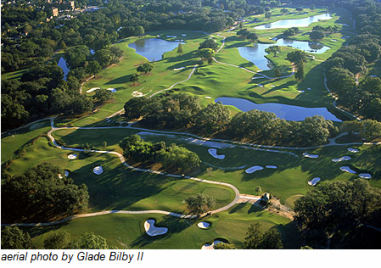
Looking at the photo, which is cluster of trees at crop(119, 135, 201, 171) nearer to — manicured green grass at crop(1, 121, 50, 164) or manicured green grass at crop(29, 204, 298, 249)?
manicured green grass at crop(29, 204, 298, 249)

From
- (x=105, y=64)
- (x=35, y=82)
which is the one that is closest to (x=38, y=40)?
(x=105, y=64)

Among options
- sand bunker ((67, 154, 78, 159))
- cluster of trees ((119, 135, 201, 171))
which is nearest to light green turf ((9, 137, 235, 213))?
sand bunker ((67, 154, 78, 159))

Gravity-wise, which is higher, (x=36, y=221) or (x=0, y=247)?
(x=0, y=247)

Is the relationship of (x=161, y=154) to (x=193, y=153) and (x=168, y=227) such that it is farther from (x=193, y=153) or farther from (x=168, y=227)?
(x=168, y=227)

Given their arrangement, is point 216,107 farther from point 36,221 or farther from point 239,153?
point 36,221

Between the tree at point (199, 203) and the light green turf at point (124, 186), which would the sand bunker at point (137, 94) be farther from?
the tree at point (199, 203)

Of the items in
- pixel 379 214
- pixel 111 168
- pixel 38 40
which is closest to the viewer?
pixel 379 214

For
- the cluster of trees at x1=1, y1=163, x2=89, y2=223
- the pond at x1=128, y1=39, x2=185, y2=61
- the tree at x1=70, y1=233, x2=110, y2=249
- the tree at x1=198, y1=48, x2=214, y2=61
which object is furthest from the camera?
the pond at x1=128, y1=39, x2=185, y2=61
